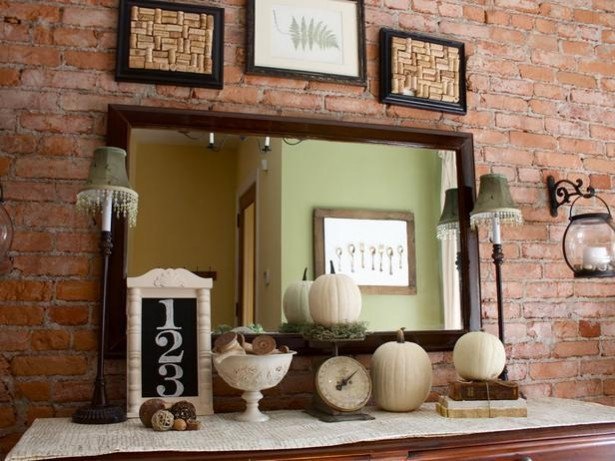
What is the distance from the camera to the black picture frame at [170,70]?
1.96 m

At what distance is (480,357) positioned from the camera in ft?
5.99

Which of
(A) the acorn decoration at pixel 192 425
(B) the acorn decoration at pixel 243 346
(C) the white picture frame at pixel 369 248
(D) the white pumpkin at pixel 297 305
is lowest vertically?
(A) the acorn decoration at pixel 192 425

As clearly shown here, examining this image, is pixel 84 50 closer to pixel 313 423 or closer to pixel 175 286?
pixel 175 286

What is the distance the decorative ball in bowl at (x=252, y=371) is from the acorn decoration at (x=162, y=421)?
0.68 ft

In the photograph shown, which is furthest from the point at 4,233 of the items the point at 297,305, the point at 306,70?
the point at 306,70

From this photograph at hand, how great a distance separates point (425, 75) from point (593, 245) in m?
0.89

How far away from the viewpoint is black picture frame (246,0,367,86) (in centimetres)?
208

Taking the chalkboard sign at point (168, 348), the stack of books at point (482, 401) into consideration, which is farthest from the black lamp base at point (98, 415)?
the stack of books at point (482, 401)

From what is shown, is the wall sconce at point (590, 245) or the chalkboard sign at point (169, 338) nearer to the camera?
the chalkboard sign at point (169, 338)

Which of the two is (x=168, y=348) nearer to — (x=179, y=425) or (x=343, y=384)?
(x=179, y=425)

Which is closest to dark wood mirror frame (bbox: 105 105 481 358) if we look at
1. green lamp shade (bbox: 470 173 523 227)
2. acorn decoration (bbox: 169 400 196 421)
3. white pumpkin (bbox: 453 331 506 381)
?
green lamp shade (bbox: 470 173 523 227)

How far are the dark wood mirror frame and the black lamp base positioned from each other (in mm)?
215

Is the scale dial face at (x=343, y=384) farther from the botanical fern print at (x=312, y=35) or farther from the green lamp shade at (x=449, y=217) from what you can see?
the botanical fern print at (x=312, y=35)

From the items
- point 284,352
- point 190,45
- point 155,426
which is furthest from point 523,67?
point 155,426
